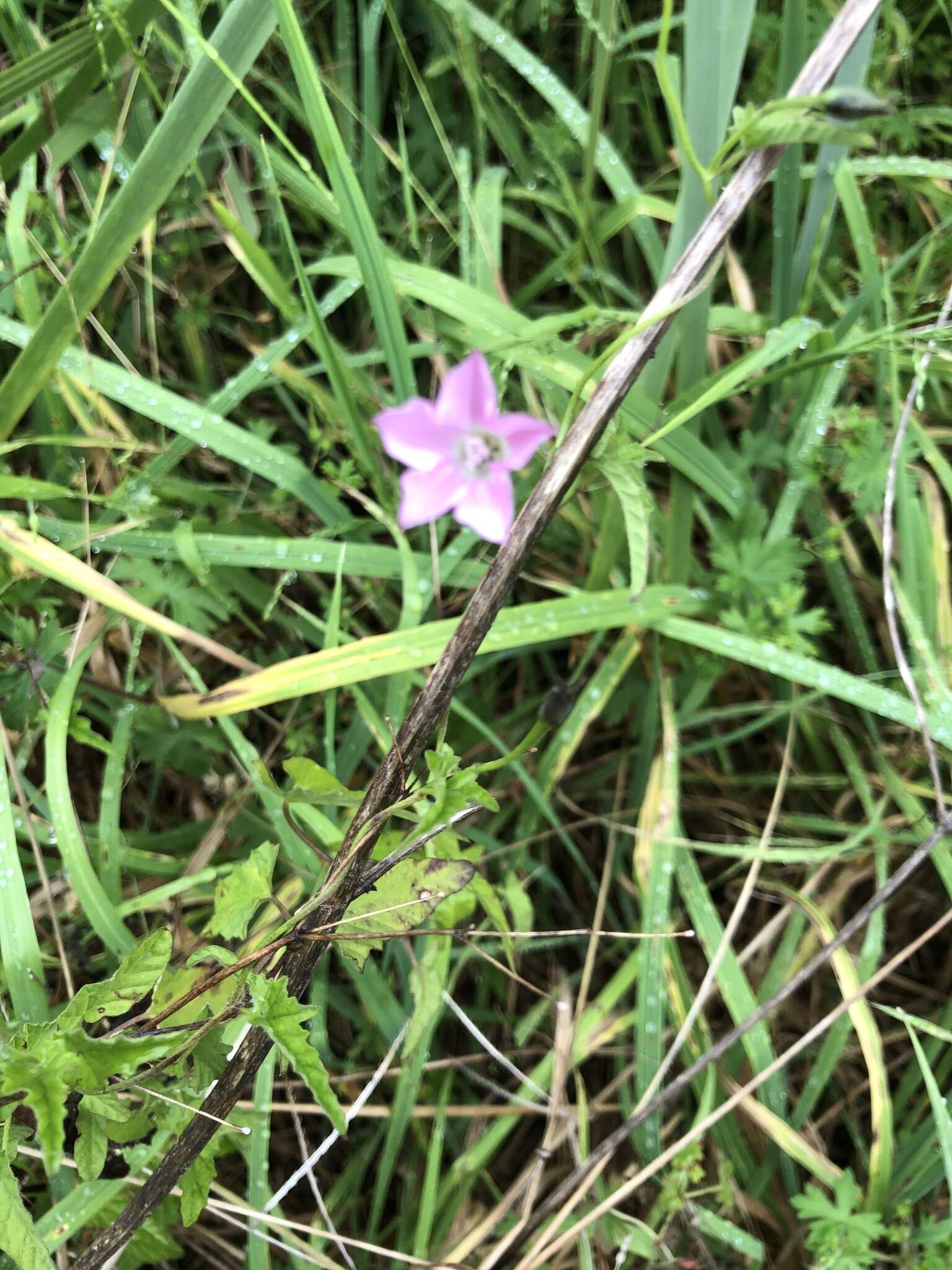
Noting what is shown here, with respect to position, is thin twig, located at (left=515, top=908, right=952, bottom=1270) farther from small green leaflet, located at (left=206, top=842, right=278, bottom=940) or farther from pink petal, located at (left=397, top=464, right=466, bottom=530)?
pink petal, located at (left=397, top=464, right=466, bottom=530)

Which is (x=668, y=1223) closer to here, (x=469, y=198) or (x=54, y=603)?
(x=54, y=603)

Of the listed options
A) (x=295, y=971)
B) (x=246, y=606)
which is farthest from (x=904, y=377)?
(x=295, y=971)

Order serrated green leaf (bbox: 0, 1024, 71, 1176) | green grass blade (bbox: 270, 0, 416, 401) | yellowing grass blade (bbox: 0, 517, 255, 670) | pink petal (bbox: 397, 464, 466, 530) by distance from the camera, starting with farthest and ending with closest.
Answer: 1. yellowing grass blade (bbox: 0, 517, 255, 670)
2. green grass blade (bbox: 270, 0, 416, 401)
3. pink petal (bbox: 397, 464, 466, 530)
4. serrated green leaf (bbox: 0, 1024, 71, 1176)

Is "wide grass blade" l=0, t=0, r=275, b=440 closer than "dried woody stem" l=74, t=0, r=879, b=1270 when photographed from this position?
No

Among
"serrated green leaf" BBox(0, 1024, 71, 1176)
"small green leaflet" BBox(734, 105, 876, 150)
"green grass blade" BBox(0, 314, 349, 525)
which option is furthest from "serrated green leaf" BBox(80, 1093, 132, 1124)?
"small green leaflet" BBox(734, 105, 876, 150)

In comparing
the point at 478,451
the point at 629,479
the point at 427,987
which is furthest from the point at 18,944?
the point at 629,479

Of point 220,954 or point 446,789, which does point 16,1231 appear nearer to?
point 220,954

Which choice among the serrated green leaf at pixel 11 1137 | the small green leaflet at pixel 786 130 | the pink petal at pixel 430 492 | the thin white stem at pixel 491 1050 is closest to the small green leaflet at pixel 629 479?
the pink petal at pixel 430 492

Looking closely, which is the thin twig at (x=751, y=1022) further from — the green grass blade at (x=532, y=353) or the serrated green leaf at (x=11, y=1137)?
the serrated green leaf at (x=11, y=1137)
